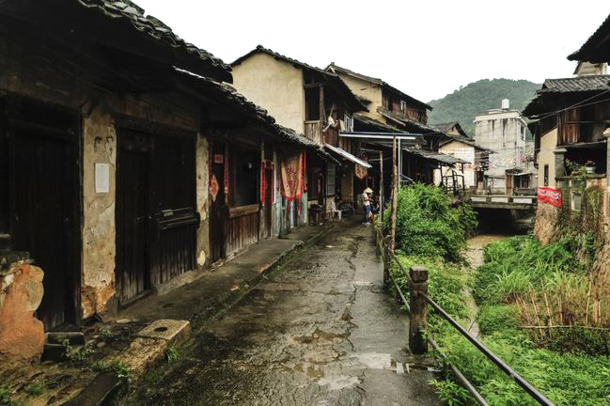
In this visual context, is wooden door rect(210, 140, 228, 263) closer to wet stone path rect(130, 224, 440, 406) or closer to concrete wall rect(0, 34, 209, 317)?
→ wet stone path rect(130, 224, 440, 406)

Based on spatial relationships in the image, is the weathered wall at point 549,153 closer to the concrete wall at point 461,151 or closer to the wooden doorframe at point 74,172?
the concrete wall at point 461,151

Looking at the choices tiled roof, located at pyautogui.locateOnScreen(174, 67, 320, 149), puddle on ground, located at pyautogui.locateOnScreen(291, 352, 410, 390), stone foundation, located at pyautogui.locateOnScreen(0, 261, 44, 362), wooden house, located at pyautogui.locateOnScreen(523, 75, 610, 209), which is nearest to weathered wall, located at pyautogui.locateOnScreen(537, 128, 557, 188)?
wooden house, located at pyautogui.locateOnScreen(523, 75, 610, 209)

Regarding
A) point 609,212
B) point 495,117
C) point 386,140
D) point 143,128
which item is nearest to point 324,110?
point 386,140

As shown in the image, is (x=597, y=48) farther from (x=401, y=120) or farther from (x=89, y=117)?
(x=401, y=120)

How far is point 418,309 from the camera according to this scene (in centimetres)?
496

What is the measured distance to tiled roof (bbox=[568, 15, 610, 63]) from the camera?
689 cm

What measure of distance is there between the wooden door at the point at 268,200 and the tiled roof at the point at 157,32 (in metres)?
8.58

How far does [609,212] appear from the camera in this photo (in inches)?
387

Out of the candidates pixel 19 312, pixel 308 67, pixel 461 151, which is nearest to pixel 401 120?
pixel 308 67

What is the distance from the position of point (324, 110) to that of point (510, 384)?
54.3ft

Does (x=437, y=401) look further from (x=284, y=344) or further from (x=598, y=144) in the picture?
(x=598, y=144)

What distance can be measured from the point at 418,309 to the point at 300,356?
1564 millimetres

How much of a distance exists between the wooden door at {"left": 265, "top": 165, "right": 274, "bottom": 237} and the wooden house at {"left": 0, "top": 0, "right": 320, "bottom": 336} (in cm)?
469

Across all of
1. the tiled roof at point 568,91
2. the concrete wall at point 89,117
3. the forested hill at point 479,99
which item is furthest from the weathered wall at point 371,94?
the forested hill at point 479,99
